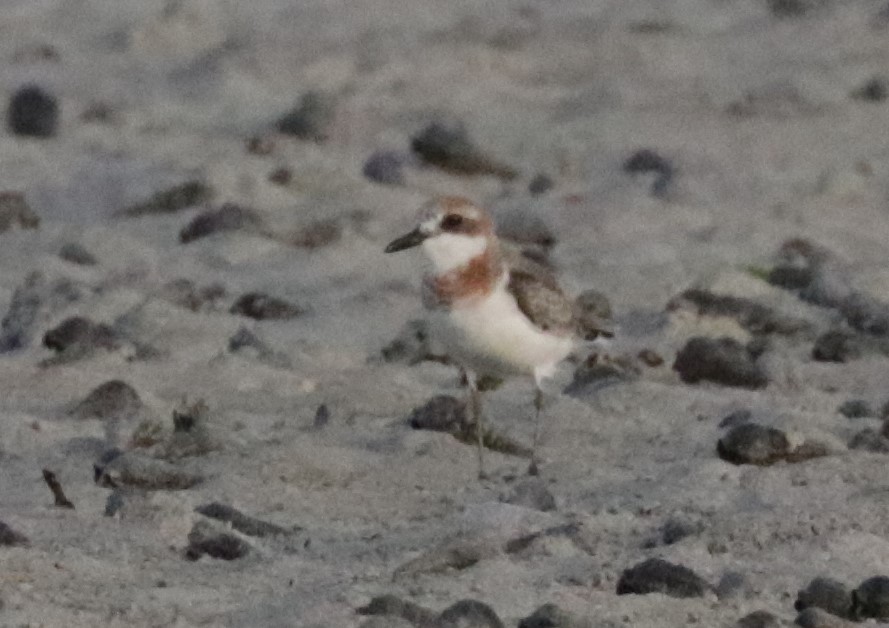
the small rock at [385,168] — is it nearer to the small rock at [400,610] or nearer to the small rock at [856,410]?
the small rock at [856,410]

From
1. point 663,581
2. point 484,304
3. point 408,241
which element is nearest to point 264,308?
point 408,241

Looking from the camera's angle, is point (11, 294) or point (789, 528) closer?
point (789, 528)

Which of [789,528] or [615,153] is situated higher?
[789,528]

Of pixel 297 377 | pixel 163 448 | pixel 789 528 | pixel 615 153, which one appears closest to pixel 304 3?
pixel 615 153

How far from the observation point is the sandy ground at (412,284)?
5.13 m

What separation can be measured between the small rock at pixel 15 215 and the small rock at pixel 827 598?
4.46 metres

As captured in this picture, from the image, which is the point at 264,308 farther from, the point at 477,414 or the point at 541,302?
the point at 477,414

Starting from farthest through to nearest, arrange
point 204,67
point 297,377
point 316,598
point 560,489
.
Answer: point 204,67 → point 297,377 → point 560,489 → point 316,598

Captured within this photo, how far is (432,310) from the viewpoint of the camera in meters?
6.41

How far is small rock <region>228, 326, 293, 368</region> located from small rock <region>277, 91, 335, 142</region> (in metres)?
3.02

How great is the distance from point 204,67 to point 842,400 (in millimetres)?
5078

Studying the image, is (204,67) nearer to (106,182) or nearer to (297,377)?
(106,182)

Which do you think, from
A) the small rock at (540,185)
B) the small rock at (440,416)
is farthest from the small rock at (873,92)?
the small rock at (440,416)

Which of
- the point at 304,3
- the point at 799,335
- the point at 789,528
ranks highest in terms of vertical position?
the point at 789,528
